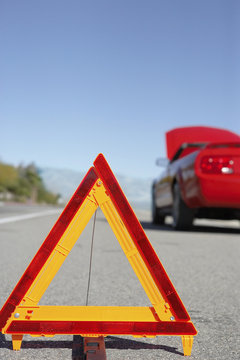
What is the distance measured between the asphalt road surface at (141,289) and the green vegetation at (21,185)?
233 feet

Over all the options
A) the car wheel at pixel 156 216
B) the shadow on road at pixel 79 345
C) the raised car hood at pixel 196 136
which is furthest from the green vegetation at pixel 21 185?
the shadow on road at pixel 79 345

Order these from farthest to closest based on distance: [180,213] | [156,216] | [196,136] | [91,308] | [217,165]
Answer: [156,216]
[196,136]
[180,213]
[217,165]
[91,308]

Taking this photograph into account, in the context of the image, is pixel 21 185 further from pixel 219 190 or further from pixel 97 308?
pixel 97 308

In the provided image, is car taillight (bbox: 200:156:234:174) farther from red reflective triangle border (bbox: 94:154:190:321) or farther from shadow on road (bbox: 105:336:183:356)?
red reflective triangle border (bbox: 94:154:190:321)

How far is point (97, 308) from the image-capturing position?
249 centimetres

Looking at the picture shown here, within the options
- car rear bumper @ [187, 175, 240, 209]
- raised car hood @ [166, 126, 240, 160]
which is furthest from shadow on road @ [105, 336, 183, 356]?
raised car hood @ [166, 126, 240, 160]

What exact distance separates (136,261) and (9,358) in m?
0.72

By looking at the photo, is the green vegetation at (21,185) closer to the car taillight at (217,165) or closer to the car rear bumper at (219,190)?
the car rear bumper at (219,190)

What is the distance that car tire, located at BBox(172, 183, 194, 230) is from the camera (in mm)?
9115

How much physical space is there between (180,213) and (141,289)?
5190 mm

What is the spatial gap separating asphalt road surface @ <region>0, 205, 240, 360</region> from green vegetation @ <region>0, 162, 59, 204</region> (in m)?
71.0

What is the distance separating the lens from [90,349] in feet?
7.38

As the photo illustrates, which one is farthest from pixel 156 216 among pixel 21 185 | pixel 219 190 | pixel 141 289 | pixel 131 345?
pixel 21 185

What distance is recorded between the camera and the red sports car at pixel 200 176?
8039 mm
